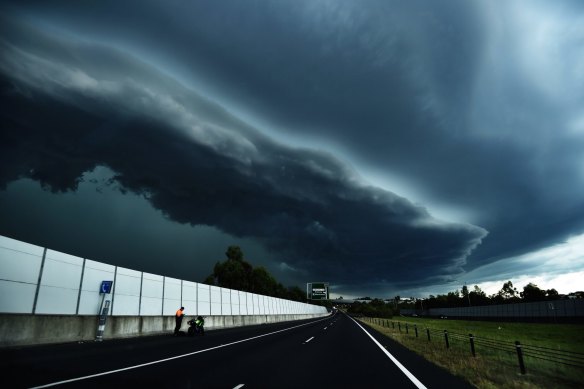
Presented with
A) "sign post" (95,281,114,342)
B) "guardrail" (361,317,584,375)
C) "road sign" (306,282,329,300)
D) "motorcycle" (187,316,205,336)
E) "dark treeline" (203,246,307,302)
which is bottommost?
"guardrail" (361,317,584,375)

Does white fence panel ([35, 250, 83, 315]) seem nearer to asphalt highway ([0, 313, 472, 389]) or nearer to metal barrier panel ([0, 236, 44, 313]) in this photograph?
metal barrier panel ([0, 236, 44, 313])

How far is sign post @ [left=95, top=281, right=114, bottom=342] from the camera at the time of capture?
53.4 ft

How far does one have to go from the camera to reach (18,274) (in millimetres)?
13141

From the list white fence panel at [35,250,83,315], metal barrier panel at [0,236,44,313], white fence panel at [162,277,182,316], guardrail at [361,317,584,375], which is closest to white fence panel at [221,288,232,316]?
white fence panel at [162,277,182,316]

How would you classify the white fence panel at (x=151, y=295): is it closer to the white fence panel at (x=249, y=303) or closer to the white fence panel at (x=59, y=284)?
the white fence panel at (x=59, y=284)

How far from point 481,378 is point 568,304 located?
62.6 metres

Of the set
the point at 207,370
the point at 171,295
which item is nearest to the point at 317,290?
the point at 171,295

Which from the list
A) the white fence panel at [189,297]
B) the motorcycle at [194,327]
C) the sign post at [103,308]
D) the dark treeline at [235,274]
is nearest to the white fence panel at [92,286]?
the sign post at [103,308]

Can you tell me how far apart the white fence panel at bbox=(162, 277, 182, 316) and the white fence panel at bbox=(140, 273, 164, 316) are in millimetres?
689

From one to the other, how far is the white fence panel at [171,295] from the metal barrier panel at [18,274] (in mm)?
11765

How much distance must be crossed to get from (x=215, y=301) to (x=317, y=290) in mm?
57194

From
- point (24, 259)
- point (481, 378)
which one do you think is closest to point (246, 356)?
point (481, 378)

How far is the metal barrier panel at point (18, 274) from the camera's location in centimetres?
1257

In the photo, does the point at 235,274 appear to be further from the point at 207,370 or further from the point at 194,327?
the point at 207,370
